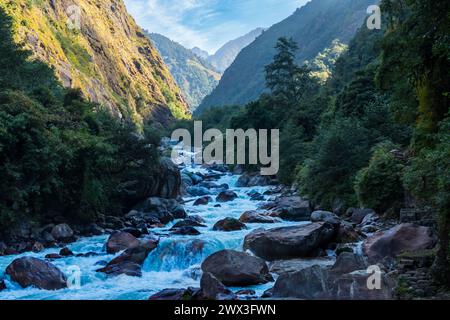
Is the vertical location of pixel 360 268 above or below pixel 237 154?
below

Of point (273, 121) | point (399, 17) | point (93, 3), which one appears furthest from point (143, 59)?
point (399, 17)

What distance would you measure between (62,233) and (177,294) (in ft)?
36.1

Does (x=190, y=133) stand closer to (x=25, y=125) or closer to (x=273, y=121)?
(x=273, y=121)

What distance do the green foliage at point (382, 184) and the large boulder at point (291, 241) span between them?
394 centimetres

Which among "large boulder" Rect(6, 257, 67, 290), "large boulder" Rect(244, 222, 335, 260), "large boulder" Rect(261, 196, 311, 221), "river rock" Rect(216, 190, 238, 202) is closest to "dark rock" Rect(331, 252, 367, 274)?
"large boulder" Rect(244, 222, 335, 260)

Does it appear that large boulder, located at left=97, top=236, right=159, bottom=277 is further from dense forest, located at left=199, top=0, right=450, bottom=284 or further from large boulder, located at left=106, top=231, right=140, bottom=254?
dense forest, located at left=199, top=0, right=450, bottom=284

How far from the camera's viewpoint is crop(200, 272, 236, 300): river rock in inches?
464

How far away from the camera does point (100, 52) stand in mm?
110250

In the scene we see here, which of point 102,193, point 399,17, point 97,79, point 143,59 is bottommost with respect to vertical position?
point 102,193

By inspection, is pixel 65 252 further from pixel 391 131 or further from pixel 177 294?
pixel 391 131

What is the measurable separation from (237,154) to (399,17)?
32753 millimetres

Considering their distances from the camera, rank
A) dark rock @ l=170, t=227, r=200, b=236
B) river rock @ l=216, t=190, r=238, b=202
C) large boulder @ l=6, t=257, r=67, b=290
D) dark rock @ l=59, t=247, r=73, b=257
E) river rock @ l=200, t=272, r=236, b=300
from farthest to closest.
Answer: river rock @ l=216, t=190, r=238, b=202 → dark rock @ l=170, t=227, r=200, b=236 → dark rock @ l=59, t=247, r=73, b=257 → large boulder @ l=6, t=257, r=67, b=290 → river rock @ l=200, t=272, r=236, b=300

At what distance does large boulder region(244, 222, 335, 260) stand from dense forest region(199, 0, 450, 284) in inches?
136
